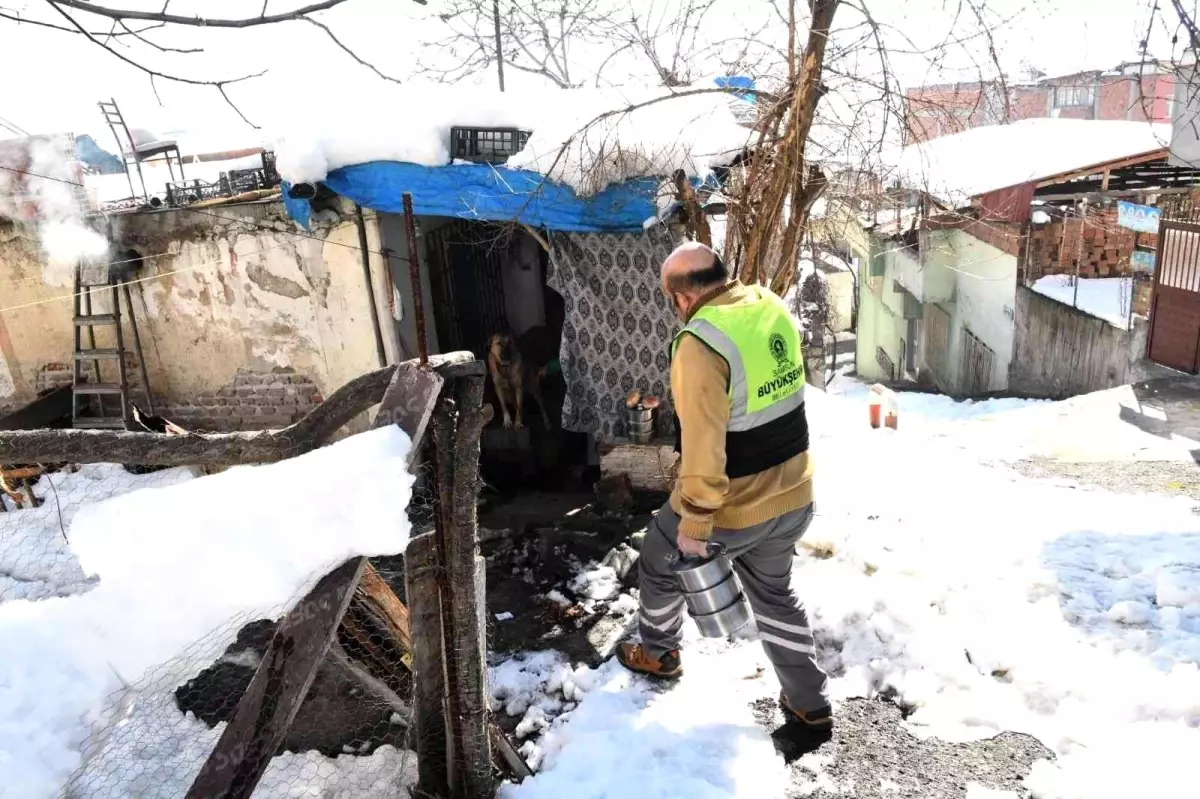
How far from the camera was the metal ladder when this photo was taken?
8.17 m

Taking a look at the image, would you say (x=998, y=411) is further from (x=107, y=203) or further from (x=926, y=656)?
(x=107, y=203)

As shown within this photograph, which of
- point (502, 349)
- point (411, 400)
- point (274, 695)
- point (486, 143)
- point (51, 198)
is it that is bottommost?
point (502, 349)

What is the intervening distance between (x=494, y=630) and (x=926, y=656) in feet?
7.41

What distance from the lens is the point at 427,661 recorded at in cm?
223

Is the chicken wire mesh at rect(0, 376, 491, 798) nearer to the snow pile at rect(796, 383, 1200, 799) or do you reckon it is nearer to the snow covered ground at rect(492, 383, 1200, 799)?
the snow covered ground at rect(492, 383, 1200, 799)

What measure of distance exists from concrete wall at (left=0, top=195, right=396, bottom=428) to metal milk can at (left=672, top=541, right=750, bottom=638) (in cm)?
504

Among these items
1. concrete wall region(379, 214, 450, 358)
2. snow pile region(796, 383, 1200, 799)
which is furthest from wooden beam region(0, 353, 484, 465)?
concrete wall region(379, 214, 450, 358)

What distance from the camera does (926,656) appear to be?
3.26 m

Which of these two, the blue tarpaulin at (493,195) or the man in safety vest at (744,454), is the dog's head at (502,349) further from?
the man in safety vest at (744,454)

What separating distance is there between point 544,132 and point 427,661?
4573mm

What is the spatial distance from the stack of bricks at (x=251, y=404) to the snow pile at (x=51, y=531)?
3.73ft

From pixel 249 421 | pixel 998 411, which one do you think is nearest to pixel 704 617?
pixel 249 421

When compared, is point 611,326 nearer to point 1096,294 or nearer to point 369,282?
point 369,282

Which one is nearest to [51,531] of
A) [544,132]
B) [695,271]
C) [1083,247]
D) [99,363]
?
[99,363]
